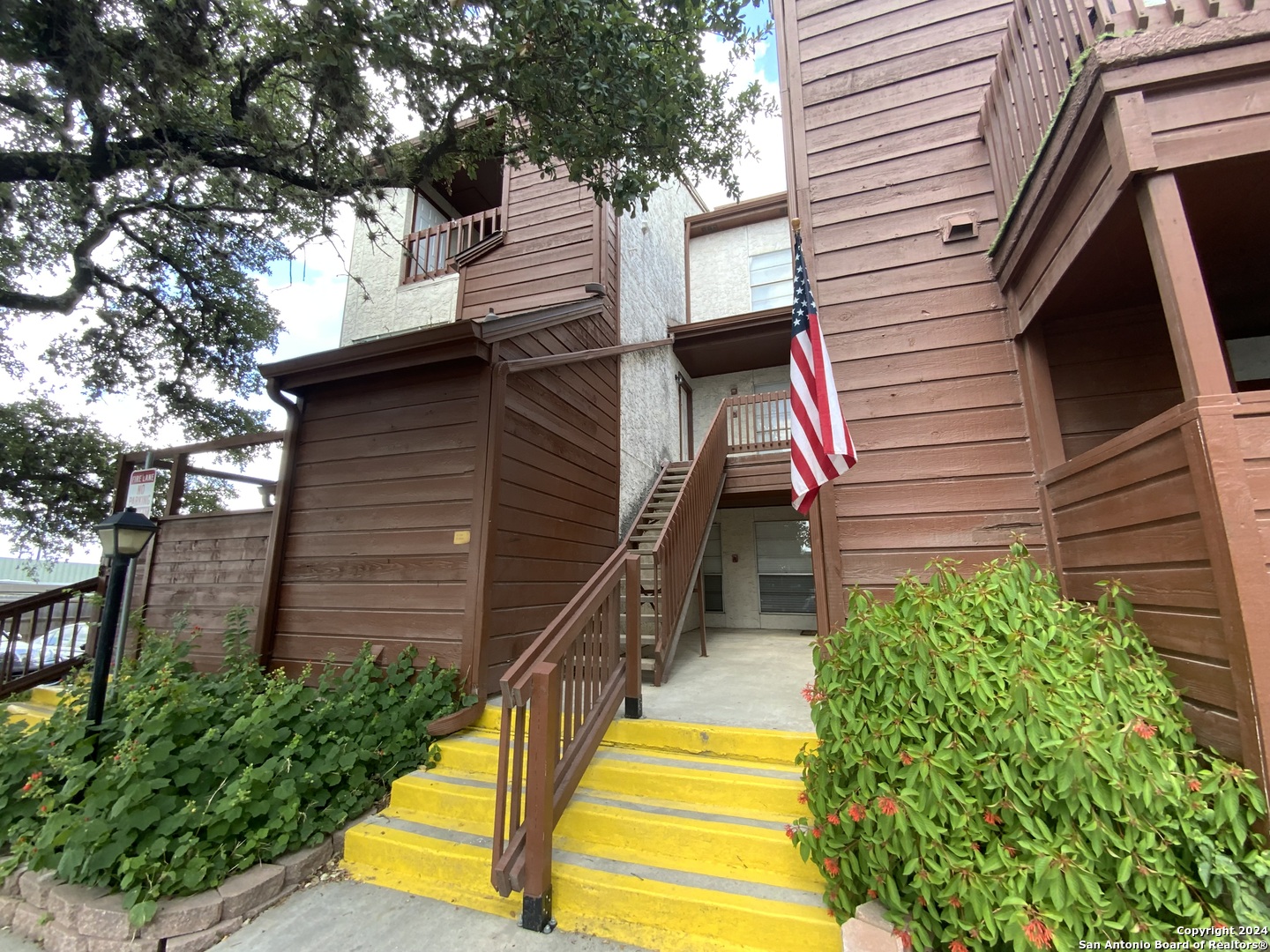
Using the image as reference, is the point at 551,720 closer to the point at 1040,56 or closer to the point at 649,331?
the point at 1040,56

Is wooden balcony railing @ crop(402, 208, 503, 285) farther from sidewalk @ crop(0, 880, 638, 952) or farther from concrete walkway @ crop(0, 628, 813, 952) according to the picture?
sidewalk @ crop(0, 880, 638, 952)

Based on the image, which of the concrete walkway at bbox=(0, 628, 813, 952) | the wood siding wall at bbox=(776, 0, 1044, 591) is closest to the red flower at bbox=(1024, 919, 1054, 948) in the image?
the concrete walkway at bbox=(0, 628, 813, 952)

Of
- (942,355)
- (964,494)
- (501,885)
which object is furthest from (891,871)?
(942,355)

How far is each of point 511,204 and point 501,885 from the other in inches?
284

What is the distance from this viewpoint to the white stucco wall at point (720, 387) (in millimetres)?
Answer: 9859

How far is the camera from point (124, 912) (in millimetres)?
2178

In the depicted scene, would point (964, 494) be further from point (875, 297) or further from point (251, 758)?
point (251, 758)

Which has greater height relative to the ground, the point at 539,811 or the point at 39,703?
the point at 539,811

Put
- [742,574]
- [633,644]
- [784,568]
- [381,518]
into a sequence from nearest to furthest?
[633,644]
[381,518]
[784,568]
[742,574]

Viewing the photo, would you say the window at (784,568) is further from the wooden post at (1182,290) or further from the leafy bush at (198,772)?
the wooden post at (1182,290)

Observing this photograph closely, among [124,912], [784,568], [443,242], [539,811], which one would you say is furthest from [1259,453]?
[443,242]

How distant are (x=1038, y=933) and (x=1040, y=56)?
366 cm

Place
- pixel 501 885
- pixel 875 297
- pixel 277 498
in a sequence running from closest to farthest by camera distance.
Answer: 1. pixel 501 885
2. pixel 875 297
3. pixel 277 498

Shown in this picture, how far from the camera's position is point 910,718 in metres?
1.77
